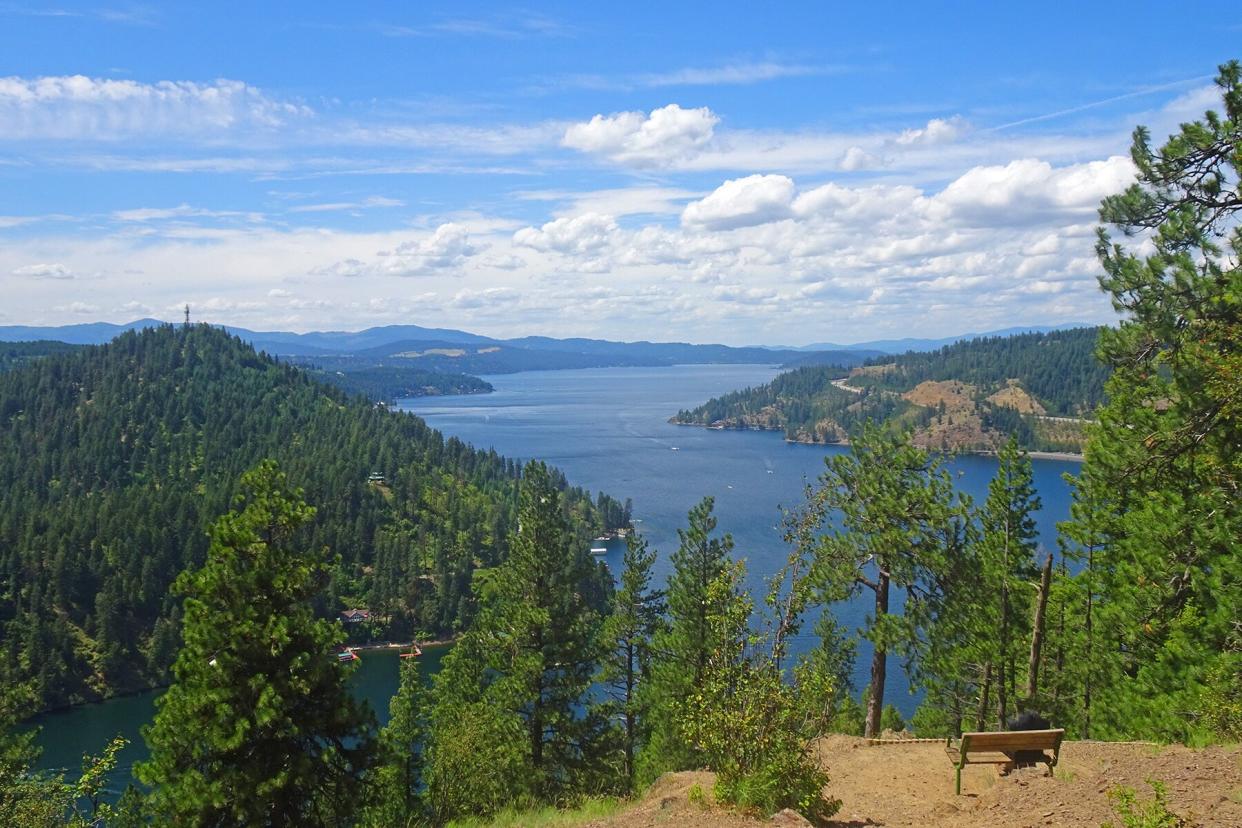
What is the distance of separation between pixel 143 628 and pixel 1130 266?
109m

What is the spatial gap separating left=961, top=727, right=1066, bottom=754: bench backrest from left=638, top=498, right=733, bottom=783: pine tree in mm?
14364

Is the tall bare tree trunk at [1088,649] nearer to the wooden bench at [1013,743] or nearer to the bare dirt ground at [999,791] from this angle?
the bare dirt ground at [999,791]

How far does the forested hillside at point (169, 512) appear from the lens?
94125 millimetres

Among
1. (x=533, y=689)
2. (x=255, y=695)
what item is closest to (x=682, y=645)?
(x=533, y=689)

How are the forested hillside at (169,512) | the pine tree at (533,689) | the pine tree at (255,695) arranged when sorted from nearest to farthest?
the pine tree at (255,695)
the pine tree at (533,689)
the forested hillside at (169,512)

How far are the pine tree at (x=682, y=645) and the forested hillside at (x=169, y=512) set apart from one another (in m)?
32.0

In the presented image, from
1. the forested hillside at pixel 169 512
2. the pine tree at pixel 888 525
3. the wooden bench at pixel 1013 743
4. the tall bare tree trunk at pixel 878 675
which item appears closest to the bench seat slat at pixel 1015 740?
the wooden bench at pixel 1013 743

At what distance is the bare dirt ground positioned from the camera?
11.1 m

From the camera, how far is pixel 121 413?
18338 centimetres

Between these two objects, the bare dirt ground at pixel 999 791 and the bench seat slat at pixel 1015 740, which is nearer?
the bare dirt ground at pixel 999 791

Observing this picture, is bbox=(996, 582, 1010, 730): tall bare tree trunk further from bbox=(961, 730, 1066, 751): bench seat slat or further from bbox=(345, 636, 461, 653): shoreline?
bbox=(345, 636, 461, 653): shoreline

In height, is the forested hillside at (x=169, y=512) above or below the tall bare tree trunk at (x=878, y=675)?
below

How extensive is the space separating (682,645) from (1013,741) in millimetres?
17193

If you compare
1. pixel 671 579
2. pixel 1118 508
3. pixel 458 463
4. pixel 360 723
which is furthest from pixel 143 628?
pixel 1118 508
